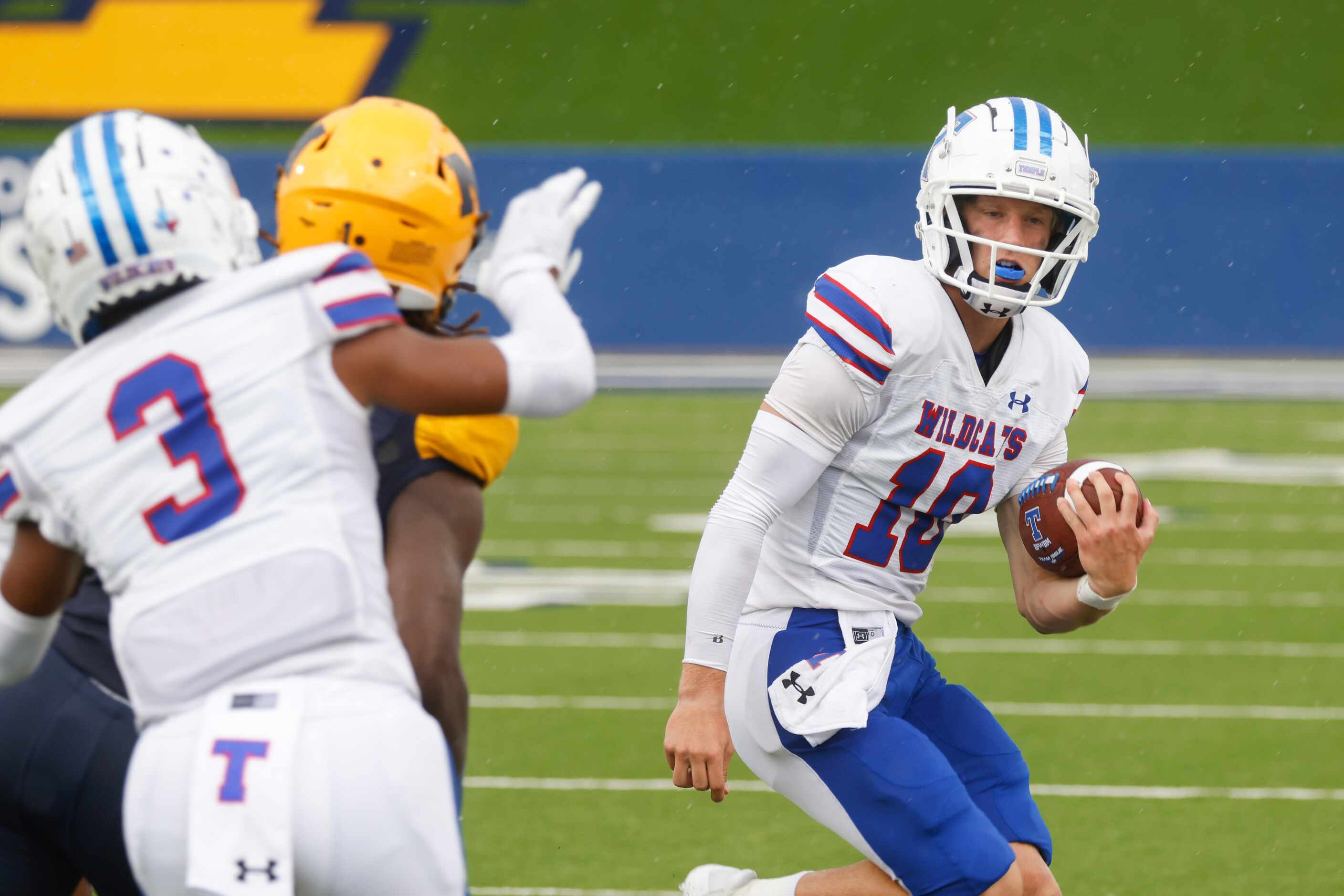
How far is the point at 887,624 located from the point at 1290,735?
126 inches

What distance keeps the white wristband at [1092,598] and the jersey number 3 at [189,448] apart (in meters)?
1.65

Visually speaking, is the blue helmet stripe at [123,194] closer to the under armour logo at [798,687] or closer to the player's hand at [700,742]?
the player's hand at [700,742]

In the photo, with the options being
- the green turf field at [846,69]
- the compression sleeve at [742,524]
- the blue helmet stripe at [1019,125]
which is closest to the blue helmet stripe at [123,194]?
the compression sleeve at [742,524]

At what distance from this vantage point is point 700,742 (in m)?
2.74

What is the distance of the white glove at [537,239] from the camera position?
2357 mm

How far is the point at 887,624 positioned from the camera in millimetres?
3082

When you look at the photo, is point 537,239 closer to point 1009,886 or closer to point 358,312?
point 358,312

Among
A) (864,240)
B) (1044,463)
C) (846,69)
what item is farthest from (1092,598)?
(846,69)

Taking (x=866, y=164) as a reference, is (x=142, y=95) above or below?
below

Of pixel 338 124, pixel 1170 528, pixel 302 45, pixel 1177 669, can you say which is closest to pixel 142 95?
pixel 302 45

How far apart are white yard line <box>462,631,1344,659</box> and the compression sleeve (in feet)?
13.0

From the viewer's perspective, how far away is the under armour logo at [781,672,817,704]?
9.80 feet

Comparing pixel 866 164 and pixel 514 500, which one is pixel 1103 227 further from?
pixel 514 500

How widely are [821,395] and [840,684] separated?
51cm
